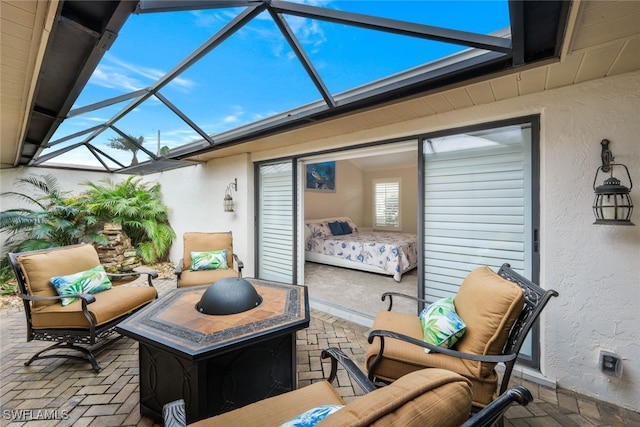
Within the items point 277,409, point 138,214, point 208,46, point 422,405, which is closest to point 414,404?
point 422,405

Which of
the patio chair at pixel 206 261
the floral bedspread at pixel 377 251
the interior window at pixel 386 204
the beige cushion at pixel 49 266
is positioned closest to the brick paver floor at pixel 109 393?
the beige cushion at pixel 49 266

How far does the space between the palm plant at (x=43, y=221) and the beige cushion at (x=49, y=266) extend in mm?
2548

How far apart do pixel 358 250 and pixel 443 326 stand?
356 centimetres

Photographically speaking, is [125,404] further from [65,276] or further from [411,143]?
[411,143]

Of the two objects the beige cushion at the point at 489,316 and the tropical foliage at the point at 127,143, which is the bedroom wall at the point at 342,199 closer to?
the tropical foliage at the point at 127,143

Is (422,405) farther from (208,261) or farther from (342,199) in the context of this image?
(342,199)

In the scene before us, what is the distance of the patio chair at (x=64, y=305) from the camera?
214 centimetres

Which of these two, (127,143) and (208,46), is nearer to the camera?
(208,46)

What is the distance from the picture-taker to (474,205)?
7.69ft

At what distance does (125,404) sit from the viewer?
5.84 feet

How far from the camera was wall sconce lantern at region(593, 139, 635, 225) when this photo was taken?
163 cm

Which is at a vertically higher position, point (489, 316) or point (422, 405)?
point (422, 405)

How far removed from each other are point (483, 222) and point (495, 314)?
45.3 inches

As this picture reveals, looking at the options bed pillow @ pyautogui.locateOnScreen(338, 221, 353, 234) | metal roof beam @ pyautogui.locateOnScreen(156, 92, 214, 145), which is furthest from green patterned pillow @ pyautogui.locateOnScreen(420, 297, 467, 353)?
bed pillow @ pyautogui.locateOnScreen(338, 221, 353, 234)
